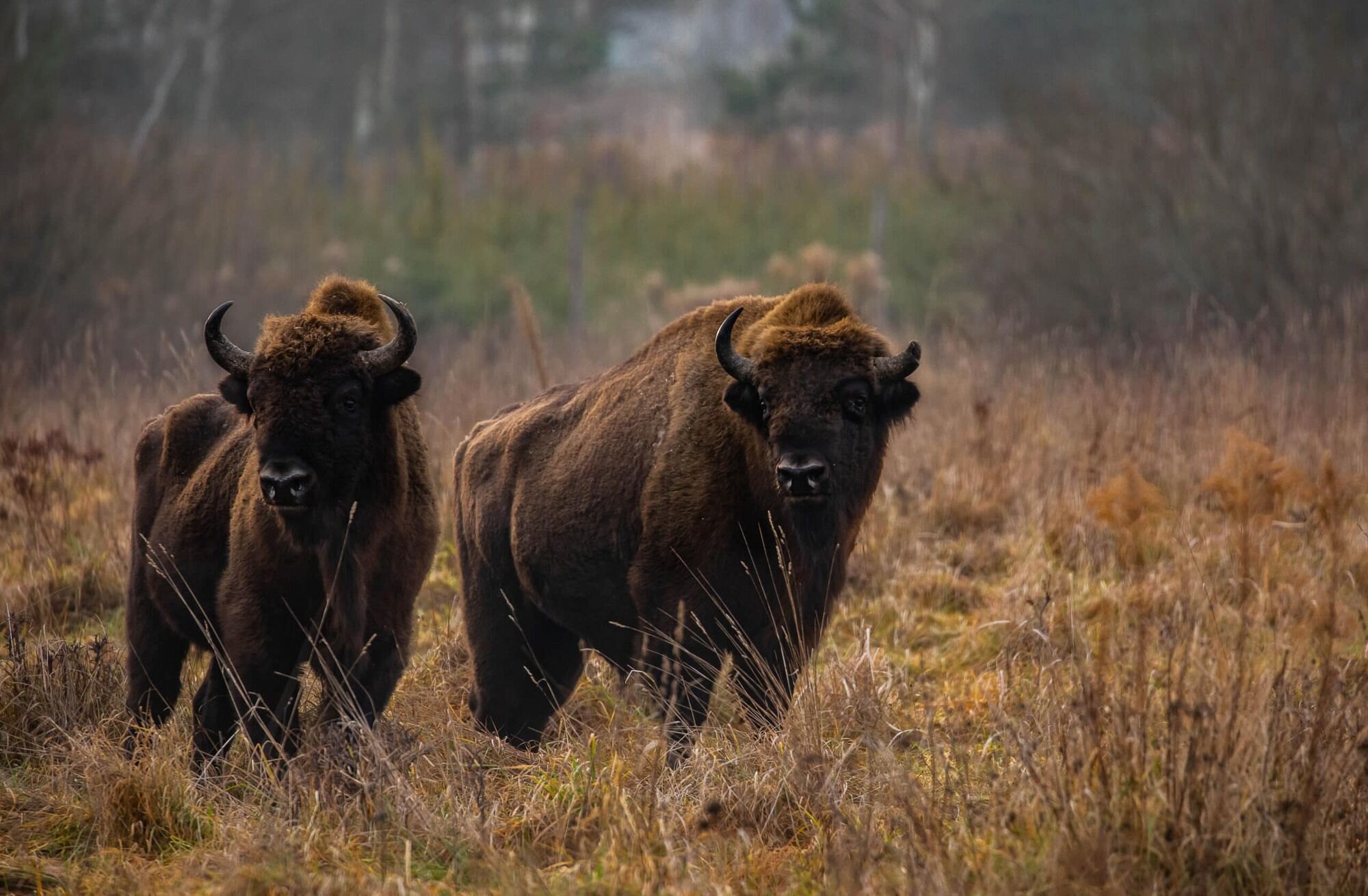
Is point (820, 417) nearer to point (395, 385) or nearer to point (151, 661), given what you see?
point (395, 385)

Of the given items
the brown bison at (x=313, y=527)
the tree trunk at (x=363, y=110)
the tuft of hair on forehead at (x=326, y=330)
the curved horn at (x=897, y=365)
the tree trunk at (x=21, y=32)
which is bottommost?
the tree trunk at (x=363, y=110)

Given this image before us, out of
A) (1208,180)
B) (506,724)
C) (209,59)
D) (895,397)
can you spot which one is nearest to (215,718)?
(506,724)

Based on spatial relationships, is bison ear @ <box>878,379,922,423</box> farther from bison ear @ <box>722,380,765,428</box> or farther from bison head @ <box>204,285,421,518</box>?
bison head @ <box>204,285,421,518</box>

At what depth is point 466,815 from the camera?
4.41 metres

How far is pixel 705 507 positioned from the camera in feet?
17.7

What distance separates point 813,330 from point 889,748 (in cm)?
174

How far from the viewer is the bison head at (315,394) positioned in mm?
5102

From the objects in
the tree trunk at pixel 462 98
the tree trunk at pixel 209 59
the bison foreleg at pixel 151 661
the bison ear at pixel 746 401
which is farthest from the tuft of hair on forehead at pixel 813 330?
the tree trunk at pixel 462 98

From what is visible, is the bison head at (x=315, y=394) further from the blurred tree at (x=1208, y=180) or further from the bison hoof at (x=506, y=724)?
the blurred tree at (x=1208, y=180)

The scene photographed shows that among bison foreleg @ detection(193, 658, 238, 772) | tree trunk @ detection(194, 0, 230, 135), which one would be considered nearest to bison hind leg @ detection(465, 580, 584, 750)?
bison foreleg @ detection(193, 658, 238, 772)

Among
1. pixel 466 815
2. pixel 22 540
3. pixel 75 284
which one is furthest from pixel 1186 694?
pixel 75 284

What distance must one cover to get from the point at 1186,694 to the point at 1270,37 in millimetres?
15037

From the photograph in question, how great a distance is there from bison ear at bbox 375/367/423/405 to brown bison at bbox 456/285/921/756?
0.89 m

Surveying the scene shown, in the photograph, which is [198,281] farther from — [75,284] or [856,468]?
[856,468]
